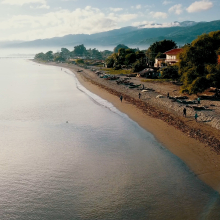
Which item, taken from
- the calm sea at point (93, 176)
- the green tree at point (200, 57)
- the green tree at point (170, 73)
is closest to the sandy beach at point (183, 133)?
the calm sea at point (93, 176)

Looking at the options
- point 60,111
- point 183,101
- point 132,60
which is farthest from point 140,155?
point 132,60

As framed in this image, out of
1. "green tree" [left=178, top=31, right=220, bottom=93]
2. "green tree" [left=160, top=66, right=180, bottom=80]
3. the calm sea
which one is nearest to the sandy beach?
the calm sea

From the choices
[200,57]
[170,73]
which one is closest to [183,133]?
[200,57]

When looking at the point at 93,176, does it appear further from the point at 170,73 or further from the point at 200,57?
the point at 170,73

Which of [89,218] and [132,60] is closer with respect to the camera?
[89,218]

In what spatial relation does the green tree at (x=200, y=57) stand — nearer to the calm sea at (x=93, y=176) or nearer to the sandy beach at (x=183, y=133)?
the sandy beach at (x=183, y=133)

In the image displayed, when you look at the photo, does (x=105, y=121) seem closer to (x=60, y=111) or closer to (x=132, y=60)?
(x=60, y=111)

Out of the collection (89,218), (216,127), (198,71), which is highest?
(198,71)
